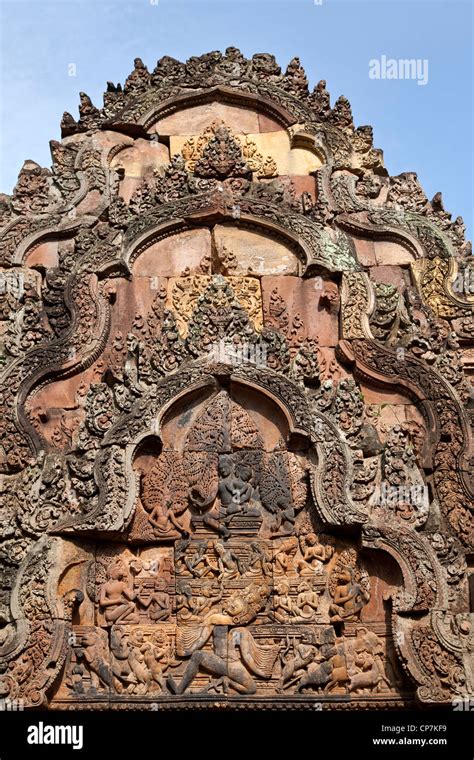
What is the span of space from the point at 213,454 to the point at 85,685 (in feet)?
7.55

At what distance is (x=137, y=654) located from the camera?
8.73m

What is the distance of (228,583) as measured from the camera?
29.4 feet

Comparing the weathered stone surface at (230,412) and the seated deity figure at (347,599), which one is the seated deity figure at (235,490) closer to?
the weathered stone surface at (230,412)

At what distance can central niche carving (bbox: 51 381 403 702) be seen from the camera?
8641mm

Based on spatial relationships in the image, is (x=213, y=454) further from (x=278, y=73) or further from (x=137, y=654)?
(x=278, y=73)

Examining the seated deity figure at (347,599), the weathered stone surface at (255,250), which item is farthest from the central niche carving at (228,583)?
the weathered stone surface at (255,250)

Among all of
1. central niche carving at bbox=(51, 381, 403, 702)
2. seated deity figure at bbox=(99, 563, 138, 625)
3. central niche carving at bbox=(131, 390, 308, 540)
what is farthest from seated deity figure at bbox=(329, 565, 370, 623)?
seated deity figure at bbox=(99, 563, 138, 625)

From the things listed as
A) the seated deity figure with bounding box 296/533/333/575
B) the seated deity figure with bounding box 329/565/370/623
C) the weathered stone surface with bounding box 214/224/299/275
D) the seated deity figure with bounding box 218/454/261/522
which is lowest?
the seated deity figure with bounding box 329/565/370/623

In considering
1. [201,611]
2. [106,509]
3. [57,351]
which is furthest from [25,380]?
[201,611]

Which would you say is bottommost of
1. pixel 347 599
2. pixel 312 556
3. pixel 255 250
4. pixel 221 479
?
pixel 347 599

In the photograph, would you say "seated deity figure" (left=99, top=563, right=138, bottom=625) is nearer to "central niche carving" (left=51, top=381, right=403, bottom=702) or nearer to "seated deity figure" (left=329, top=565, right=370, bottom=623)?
"central niche carving" (left=51, top=381, right=403, bottom=702)

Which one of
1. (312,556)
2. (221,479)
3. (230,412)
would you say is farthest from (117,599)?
(230,412)

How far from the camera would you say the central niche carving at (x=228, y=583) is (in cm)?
864

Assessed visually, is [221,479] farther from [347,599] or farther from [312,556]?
[347,599]
